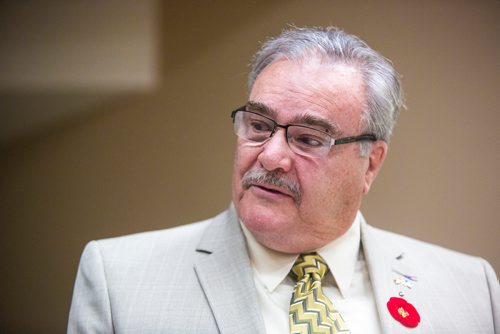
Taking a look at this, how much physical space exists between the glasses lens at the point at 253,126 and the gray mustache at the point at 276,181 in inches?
5.3

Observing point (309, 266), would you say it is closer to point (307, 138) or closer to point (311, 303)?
point (311, 303)

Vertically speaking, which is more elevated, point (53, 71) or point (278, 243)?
point (53, 71)

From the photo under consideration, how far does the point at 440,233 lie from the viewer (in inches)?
109

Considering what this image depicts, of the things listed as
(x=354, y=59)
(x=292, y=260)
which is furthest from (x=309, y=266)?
(x=354, y=59)

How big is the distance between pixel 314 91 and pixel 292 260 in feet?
1.79

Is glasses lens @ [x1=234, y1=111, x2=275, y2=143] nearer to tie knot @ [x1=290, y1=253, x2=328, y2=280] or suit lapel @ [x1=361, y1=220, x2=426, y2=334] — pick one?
tie knot @ [x1=290, y1=253, x2=328, y2=280]

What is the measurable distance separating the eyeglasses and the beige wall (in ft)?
2.82

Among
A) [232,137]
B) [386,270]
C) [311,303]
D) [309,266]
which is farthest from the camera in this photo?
[232,137]

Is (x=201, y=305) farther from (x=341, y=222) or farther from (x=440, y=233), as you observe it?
(x=440, y=233)

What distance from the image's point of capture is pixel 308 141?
5.98 feet

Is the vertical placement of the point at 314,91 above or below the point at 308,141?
above

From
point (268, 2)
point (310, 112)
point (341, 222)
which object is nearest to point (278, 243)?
point (341, 222)

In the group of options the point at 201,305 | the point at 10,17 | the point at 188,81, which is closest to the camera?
the point at 201,305

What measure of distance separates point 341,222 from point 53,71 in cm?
147
